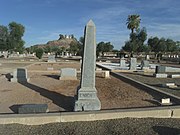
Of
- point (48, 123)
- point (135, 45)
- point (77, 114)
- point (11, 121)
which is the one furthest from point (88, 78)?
point (135, 45)

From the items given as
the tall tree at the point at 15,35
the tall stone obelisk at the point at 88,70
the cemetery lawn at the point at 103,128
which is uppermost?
the tall tree at the point at 15,35

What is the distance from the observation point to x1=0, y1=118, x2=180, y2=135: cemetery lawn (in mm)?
5227

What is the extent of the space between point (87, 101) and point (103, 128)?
1.74 metres

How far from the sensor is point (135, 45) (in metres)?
58.7

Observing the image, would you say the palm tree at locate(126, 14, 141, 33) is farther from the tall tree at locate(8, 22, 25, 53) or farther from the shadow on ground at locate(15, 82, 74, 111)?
the shadow on ground at locate(15, 82, 74, 111)

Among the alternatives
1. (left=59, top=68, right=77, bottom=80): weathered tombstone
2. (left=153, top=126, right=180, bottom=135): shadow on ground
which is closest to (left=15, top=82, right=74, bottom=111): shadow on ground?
(left=153, top=126, right=180, bottom=135): shadow on ground

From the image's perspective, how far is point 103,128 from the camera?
5488mm

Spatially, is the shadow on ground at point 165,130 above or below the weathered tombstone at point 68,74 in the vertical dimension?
below

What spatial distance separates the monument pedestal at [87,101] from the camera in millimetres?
6988

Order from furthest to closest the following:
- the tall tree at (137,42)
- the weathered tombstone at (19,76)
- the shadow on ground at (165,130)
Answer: the tall tree at (137,42), the weathered tombstone at (19,76), the shadow on ground at (165,130)

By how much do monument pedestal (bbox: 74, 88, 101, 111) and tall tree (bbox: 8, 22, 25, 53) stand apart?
59908 millimetres

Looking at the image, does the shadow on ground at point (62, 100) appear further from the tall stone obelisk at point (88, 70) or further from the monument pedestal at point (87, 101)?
the tall stone obelisk at point (88, 70)

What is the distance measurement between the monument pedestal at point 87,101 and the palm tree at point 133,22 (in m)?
59.0

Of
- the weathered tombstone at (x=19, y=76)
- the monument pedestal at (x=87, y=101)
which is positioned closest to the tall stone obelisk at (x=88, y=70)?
the monument pedestal at (x=87, y=101)
